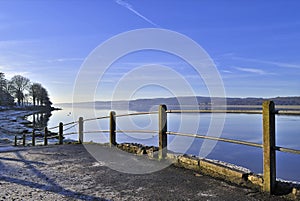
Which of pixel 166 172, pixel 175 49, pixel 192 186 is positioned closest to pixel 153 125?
pixel 175 49

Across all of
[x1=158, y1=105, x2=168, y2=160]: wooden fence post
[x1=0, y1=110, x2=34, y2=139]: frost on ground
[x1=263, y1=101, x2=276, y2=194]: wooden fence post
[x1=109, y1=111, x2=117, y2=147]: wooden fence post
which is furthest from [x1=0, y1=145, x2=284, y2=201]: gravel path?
[x1=0, y1=110, x2=34, y2=139]: frost on ground

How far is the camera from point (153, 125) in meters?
10.9

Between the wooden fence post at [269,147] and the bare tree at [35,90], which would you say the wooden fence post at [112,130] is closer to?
the wooden fence post at [269,147]

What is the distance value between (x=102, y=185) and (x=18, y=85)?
83864 millimetres

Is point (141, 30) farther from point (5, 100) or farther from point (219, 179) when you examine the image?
point (5, 100)

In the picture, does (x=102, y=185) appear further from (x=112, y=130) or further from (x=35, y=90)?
(x=35, y=90)

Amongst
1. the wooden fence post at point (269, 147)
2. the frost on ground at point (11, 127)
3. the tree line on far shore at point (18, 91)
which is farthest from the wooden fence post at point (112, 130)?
the tree line on far shore at point (18, 91)

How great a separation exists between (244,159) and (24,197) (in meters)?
12.3

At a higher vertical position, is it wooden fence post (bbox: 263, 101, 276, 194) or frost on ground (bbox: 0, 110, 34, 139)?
wooden fence post (bbox: 263, 101, 276, 194)

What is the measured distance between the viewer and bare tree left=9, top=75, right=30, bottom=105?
7644 centimetres

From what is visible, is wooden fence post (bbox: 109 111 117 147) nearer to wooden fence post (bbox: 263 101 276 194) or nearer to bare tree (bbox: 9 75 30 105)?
wooden fence post (bbox: 263 101 276 194)

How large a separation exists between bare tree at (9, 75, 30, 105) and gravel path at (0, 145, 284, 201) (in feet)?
262

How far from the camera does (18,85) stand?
3086 inches

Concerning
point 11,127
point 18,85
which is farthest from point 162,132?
point 18,85
